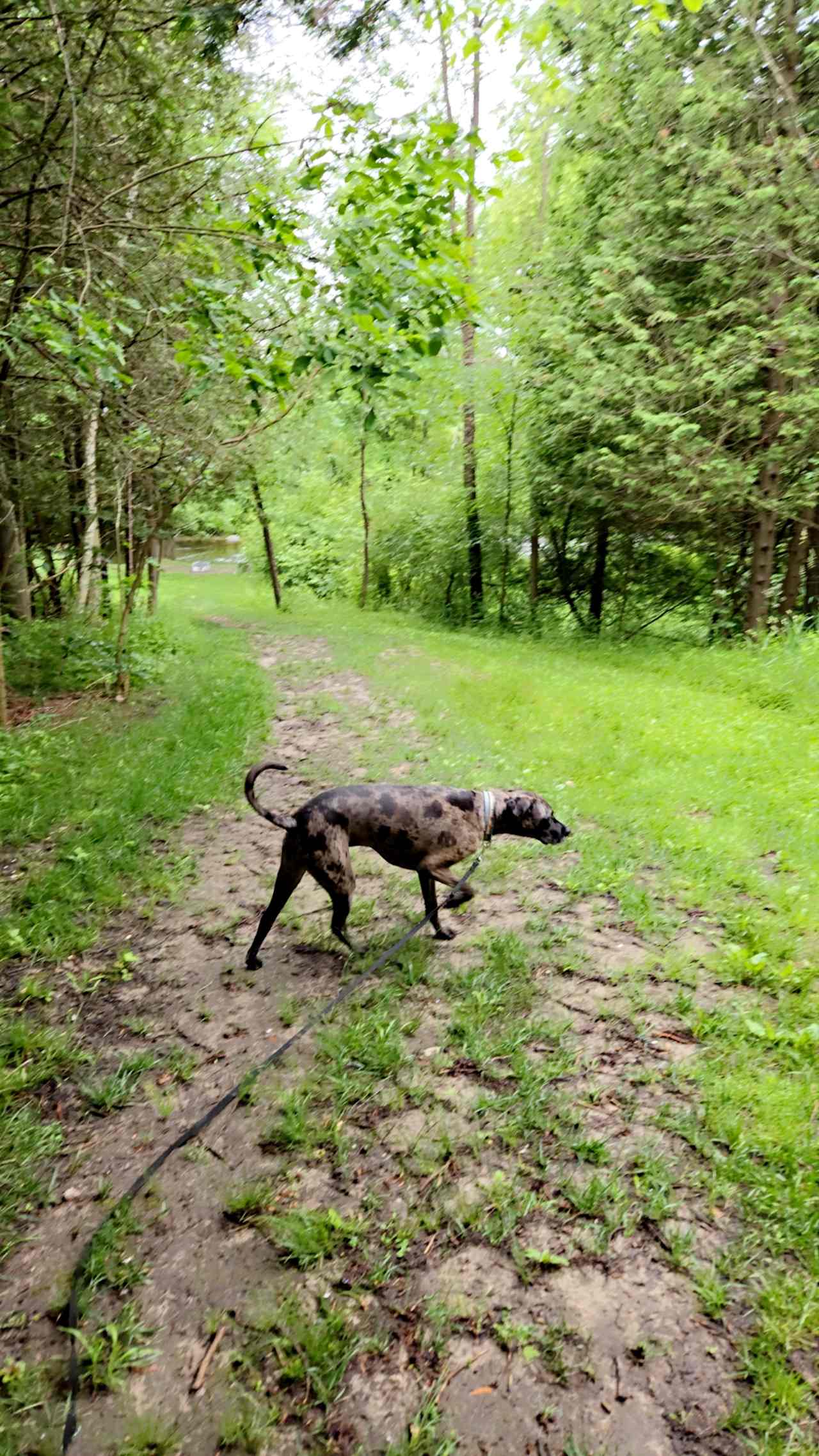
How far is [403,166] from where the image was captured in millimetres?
4824

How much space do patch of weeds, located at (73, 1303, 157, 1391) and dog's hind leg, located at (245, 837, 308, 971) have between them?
1.75 metres

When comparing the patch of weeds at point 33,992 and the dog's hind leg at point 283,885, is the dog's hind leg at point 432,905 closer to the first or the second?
the dog's hind leg at point 283,885

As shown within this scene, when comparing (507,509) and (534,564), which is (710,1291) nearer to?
(534,564)

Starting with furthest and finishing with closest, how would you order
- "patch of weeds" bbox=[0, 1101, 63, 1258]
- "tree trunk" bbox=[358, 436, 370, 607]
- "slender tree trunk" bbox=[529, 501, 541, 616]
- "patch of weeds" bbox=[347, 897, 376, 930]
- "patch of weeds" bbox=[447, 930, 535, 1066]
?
"tree trunk" bbox=[358, 436, 370, 607] → "slender tree trunk" bbox=[529, 501, 541, 616] → "patch of weeds" bbox=[347, 897, 376, 930] → "patch of weeds" bbox=[447, 930, 535, 1066] → "patch of weeds" bbox=[0, 1101, 63, 1258]

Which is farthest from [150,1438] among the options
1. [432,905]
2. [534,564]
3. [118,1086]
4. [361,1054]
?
[534,564]

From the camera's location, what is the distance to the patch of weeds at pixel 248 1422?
1836mm

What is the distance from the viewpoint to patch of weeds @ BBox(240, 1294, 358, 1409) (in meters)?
1.97

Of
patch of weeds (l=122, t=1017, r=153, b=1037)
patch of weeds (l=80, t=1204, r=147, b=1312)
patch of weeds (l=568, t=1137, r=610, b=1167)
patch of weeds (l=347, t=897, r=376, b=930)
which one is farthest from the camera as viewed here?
patch of weeds (l=347, t=897, r=376, b=930)

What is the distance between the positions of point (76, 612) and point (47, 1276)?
10.4 meters

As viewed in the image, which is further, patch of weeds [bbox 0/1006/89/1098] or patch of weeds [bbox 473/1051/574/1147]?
patch of weeds [bbox 0/1006/89/1098]

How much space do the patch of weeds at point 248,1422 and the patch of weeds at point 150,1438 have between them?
0.40ft

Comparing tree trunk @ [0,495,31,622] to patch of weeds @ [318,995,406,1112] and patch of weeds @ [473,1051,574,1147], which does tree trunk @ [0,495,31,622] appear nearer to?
patch of weeds @ [318,995,406,1112]

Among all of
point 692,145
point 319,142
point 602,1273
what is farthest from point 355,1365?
point 692,145

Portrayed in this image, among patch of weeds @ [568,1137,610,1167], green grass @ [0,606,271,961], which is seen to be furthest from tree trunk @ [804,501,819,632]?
patch of weeds @ [568,1137,610,1167]
